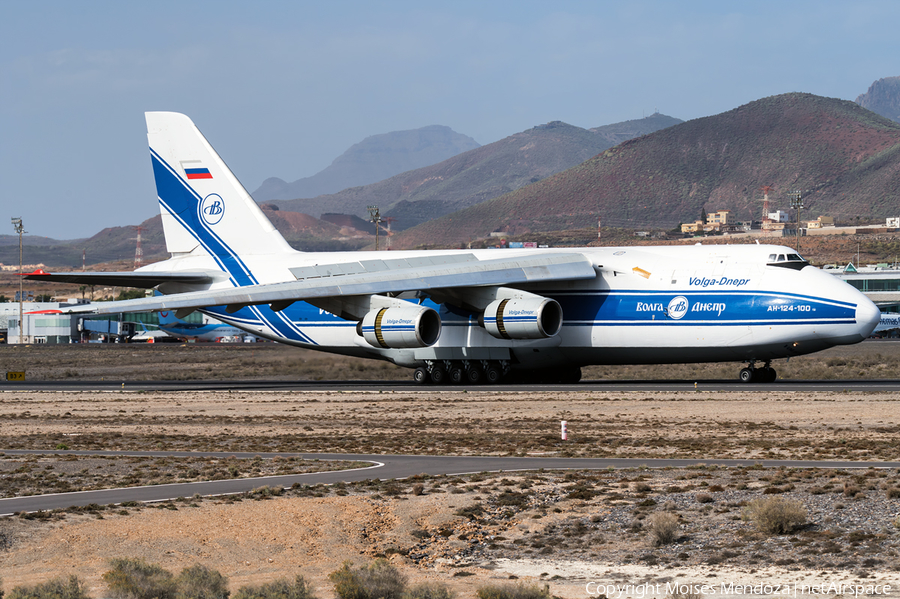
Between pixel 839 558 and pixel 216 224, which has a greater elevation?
pixel 216 224

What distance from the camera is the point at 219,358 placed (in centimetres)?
6519

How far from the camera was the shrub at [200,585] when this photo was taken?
33.8ft

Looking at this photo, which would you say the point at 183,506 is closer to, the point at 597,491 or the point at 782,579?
the point at 597,491

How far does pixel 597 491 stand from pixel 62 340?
104m

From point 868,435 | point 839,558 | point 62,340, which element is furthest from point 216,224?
point 62,340

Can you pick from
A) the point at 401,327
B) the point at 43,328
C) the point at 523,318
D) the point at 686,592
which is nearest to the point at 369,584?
the point at 686,592

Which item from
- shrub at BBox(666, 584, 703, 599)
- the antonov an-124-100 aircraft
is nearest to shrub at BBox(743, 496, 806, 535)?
shrub at BBox(666, 584, 703, 599)

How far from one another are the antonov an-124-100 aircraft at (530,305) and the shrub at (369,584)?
24141mm

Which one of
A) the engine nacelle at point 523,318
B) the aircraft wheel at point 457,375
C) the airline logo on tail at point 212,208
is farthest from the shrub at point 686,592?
the airline logo on tail at point 212,208

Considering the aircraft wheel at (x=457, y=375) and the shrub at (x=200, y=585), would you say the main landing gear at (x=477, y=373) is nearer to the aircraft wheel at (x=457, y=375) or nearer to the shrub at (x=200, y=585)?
the aircraft wheel at (x=457, y=375)

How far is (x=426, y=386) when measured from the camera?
38.6 m

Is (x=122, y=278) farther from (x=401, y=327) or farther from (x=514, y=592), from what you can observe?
(x=514, y=592)

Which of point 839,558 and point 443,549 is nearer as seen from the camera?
point 839,558

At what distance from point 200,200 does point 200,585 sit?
3460 centimetres
